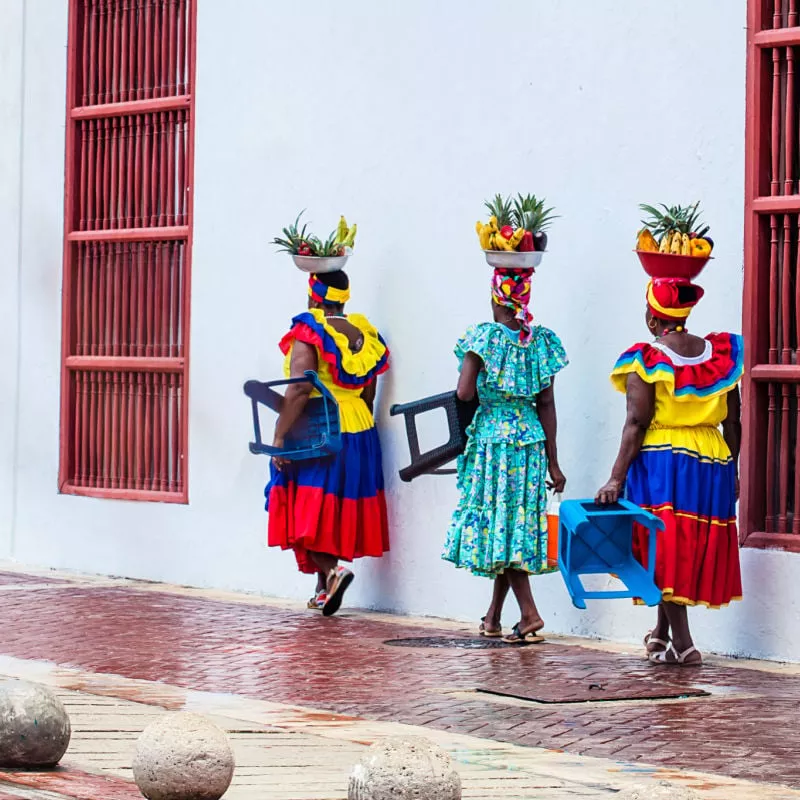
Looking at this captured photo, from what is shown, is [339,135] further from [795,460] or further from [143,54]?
[795,460]

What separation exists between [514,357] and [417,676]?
6.92 feet

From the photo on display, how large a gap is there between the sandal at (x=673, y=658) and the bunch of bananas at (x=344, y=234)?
3.43 m

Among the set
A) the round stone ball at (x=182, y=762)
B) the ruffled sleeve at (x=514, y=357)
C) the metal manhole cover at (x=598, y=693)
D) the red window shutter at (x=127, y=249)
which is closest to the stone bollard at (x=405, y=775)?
the round stone ball at (x=182, y=762)

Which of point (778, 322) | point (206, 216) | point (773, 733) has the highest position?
point (206, 216)

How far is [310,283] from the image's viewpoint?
37.5 feet

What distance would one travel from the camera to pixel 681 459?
9.22 meters

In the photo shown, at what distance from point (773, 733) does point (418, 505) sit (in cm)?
450

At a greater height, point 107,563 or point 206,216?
point 206,216

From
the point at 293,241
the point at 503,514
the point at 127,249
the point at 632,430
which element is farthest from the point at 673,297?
the point at 127,249

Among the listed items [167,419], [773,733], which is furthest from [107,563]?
[773,733]

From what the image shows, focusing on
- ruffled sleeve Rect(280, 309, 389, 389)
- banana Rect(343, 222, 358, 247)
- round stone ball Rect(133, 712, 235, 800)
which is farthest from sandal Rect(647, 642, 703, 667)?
round stone ball Rect(133, 712, 235, 800)

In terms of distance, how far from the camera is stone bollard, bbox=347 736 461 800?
4992 millimetres

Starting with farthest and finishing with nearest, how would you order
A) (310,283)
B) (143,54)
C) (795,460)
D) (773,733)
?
(143,54) < (310,283) < (795,460) < (773,733)

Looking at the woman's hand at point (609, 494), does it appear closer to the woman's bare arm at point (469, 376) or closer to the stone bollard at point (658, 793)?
the woman's bare arm at point (469, 376)
